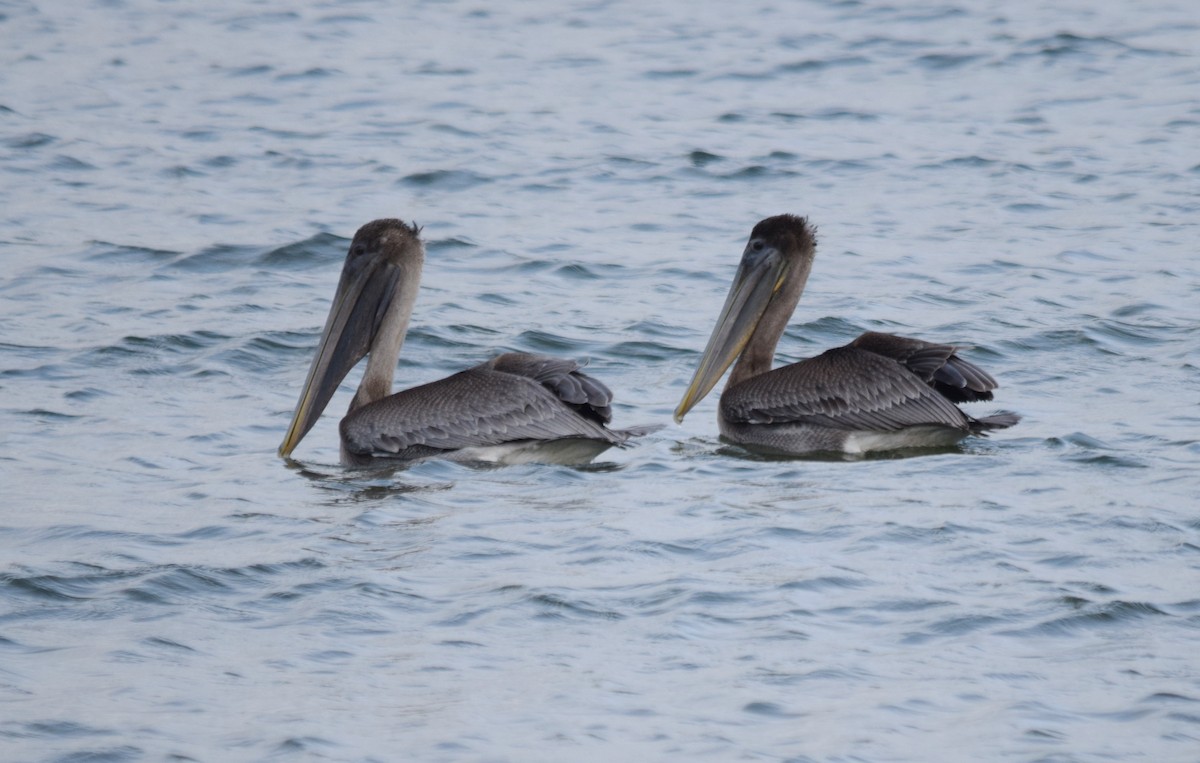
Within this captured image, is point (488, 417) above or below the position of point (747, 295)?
below

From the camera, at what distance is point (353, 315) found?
7664mm

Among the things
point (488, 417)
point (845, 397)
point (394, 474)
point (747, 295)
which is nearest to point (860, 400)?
point (845, 397)

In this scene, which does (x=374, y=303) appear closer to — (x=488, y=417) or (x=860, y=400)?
(x=488, y=417)

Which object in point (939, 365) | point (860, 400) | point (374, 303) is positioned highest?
point (374, 303)

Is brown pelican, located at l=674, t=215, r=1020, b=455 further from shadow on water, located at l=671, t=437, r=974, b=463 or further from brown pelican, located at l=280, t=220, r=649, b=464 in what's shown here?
brown pelican, located at l=280, t=220, r=649, b=464

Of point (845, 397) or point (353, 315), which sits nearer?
point (845, 397)

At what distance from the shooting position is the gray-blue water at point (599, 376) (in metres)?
4.68

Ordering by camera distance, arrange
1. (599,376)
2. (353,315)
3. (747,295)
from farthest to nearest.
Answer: (599,376) → (747,295) → (353,315)

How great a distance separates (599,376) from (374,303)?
4.03ft

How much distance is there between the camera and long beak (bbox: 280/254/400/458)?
762cm

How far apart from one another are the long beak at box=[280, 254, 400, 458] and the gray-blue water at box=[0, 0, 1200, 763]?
32 cm

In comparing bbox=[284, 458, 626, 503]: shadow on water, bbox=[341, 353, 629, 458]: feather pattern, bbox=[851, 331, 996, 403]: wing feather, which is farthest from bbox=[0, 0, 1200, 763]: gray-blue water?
bbox=[851, 331, 996, 403]: wing feather

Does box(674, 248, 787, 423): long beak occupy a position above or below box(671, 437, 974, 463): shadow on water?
above

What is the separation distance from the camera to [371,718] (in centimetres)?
455
